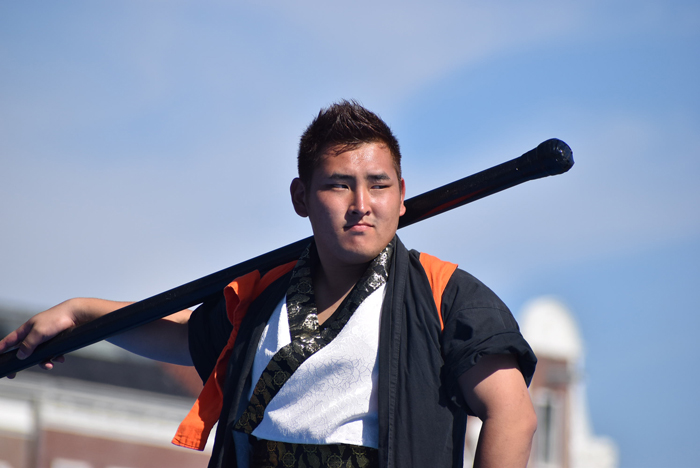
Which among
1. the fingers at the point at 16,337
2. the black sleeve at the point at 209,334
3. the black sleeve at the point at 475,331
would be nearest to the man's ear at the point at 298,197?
the black sleeve at the point at 209,334

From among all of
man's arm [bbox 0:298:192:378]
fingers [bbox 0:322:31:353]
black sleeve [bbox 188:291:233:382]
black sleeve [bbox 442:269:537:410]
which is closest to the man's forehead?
black sleeve [bbox 442:269:537:410]

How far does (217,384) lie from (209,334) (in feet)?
0.81

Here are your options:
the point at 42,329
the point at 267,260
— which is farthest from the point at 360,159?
the point at 42,329

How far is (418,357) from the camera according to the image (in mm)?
1946

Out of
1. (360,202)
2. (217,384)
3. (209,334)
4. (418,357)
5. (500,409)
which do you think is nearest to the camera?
(500,409)

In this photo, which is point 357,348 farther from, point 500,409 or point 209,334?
point 209,334

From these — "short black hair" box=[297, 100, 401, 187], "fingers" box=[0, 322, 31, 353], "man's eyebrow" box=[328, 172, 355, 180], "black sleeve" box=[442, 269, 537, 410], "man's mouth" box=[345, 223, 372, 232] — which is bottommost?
"black sleeve" box=[442, 269, 537, 410]

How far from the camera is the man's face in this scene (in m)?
2.12

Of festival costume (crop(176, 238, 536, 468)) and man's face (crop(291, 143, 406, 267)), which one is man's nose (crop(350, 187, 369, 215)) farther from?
festival costume (crop(176, 238, 536, 468))

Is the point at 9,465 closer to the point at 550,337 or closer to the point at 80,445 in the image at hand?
the point at 80,445

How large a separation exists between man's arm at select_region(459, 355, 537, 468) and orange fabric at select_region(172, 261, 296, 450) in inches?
28.9

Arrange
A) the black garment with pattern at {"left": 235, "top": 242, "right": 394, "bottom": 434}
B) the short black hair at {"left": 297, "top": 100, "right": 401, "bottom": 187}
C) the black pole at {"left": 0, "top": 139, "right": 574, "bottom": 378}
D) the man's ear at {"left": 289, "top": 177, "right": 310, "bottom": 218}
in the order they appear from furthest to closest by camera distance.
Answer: the man's ear at {"left": 289, "top": 177, "right": 310, "bottom": 218}
the short black hair at {"left": 297, "top": 100, "right": 401, "bottom": 187}
the black garment with pattern at {"left": 235, "top": 242, "right": 394, "bottom": 434}
the black pole at {"left": 0, "top": 139, "right": 574, "bottom": 378}

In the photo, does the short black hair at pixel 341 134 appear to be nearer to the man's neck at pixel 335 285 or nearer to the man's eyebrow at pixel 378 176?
the man's eyebrow at pixel 378 176

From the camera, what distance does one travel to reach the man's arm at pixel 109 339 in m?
2.52
